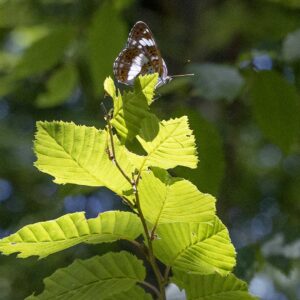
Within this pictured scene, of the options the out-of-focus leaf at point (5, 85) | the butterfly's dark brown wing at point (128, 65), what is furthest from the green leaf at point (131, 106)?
the out-of-focus leaf at point (5, 85)

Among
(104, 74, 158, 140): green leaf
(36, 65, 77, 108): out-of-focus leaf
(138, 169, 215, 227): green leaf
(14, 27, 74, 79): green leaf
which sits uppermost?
A: (104, 74, 158, 140): green leaf

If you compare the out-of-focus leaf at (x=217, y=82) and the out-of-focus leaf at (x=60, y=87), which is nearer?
the out-of-focus leaf at (x=217, y=82)

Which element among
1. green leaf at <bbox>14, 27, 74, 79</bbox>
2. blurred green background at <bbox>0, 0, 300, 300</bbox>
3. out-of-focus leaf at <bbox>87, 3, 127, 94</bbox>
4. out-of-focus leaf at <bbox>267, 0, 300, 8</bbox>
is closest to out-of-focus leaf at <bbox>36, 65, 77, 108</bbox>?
blurred green background at <bbox>0, 0, 300, 300</bbox>

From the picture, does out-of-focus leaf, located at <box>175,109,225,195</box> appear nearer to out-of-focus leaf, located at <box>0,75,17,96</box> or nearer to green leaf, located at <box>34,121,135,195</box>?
green leaf, located at <box>34,121,135,195</box>

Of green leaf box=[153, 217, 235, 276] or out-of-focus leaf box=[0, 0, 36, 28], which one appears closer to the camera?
green leaf box=[153, 217, 235, 276]

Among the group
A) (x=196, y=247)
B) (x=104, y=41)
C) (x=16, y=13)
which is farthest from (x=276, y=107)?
(x=16, y=13)

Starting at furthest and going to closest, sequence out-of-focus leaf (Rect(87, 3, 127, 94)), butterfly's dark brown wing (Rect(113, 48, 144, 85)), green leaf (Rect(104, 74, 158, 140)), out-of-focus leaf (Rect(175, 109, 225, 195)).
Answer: out-of-focus leaf (Rect(87, 3, 127, 94))
out-of-focus leaf (Rect(175, 109, 225, 195))
butterfly's dark brown wing (Rect(113, 48, 144, 85))
green leaf (Rect(104, 74, 158, 140))

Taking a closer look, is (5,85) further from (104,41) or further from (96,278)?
(96,278)

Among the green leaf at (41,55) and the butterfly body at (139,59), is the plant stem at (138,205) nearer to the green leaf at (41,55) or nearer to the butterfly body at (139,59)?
the butterfly body at (139,59)
